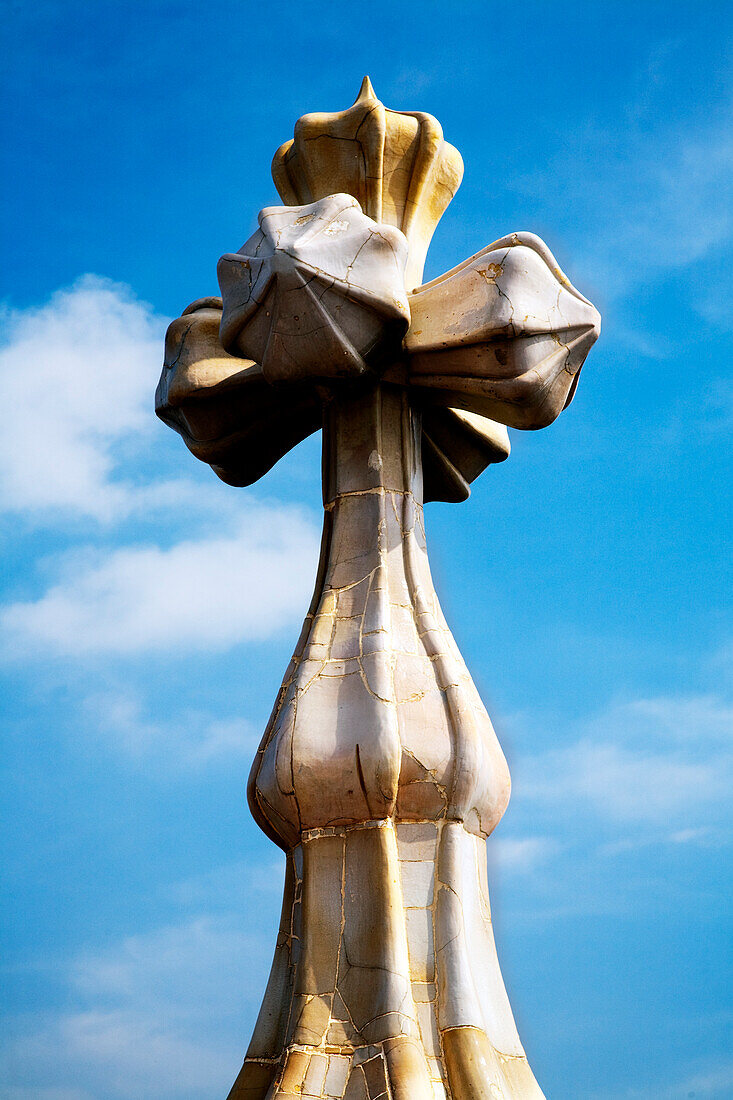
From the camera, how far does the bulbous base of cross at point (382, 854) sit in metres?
5.45

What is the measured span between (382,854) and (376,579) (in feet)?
4.22

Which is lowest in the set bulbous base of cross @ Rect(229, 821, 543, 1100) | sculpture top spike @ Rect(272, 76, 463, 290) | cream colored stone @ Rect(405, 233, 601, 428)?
bulbous base of cross @ Rect(229, 821, 543, 1100)

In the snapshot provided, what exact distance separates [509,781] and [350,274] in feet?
7.92

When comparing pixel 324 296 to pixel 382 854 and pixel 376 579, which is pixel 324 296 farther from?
pixel 382 854

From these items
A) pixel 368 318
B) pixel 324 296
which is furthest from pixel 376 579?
pixel 324 296

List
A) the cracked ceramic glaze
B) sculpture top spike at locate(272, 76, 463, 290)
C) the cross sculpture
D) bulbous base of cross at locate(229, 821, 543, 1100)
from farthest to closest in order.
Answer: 1. sculpture top spike at locate(272, 76, 463, 290)
2. the cracked ceramic glaze
3. the cross sculpture
4. bulbous base of cross at locate(229, 821, 543, 1100)

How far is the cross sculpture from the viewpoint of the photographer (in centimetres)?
556

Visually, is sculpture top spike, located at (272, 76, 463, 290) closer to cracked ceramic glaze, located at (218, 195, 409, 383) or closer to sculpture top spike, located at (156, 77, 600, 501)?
sculpture top spike, located at (156, 77, 600, 501)

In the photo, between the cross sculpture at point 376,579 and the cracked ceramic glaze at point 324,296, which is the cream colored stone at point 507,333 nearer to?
the cross sculpture at point 376,579

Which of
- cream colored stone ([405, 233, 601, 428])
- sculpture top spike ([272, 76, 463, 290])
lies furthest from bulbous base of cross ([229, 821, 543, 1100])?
sculpture top spike ([272, 76, 463, 290])

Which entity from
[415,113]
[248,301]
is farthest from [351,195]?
[248,301]

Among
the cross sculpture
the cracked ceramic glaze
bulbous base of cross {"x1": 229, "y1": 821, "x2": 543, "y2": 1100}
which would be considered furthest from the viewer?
the cracked ceramic glaze

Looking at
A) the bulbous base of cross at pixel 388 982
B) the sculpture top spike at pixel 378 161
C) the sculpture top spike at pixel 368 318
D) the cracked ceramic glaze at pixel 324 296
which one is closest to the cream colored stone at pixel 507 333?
the sculpture top spike at pixel 368 318

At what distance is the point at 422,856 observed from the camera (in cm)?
581
